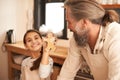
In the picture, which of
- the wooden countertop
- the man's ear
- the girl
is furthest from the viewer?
the wooden countertop

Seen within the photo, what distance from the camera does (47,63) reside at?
1.65m

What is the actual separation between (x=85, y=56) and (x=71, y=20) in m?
0.32

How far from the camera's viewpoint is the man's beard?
1219mm

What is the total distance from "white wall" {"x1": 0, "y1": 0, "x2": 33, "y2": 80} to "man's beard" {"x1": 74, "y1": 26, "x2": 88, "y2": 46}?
2120 mm

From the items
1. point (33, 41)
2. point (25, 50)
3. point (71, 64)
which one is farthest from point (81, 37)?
point (25, 50)

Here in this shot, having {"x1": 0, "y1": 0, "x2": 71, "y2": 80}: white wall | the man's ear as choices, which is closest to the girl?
the man's ear

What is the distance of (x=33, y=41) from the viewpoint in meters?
1.76

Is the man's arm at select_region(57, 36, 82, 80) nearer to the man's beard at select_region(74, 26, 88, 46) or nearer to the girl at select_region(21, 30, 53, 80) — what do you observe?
the man's beard at select_region(74, 26, 88, 46)

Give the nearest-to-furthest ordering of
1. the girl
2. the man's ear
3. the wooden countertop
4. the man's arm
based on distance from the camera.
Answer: the man's ear < the man's arm < the girl < the wooden countertop

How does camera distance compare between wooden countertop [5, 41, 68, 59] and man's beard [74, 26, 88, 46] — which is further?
wooden countertop [5, 41, 68, 59]

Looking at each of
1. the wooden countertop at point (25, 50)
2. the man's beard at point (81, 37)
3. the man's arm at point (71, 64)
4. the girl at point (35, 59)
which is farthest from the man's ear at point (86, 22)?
the wooden countertop at point (25, 50)

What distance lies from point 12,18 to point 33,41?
1621mm

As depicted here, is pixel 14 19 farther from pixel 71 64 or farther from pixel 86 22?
pixel 86 22

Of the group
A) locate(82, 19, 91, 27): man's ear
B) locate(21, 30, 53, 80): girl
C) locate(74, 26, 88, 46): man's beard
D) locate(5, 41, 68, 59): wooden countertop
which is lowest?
locate(5, 41, 68, 59): wooden countertop
